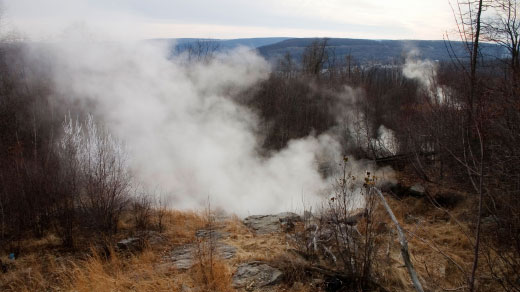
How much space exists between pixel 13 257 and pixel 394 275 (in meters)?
6.53

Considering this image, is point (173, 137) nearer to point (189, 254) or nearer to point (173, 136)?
point (173, 136)

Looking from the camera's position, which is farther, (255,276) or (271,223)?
(271,223)

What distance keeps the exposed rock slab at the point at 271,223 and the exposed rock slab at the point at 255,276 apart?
7.42 feet

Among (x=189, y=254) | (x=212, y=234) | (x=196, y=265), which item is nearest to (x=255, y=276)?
(x=196, y=265)

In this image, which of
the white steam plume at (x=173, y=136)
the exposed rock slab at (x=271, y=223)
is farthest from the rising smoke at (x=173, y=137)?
the exposed rock slab at (x=271, y=223)

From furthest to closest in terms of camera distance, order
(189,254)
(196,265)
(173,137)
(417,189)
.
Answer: (173,137)
(417,189)
(189,254)
(196,265)

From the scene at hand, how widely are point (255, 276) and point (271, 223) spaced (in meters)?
3.14

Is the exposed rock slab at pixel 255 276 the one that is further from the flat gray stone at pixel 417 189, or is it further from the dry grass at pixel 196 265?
the flat gray stone at pixel 417 189

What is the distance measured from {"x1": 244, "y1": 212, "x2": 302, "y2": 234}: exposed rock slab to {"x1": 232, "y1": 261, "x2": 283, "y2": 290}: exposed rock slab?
7.42 ft

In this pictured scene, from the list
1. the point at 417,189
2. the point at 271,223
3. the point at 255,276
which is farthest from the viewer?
the point at 417,189

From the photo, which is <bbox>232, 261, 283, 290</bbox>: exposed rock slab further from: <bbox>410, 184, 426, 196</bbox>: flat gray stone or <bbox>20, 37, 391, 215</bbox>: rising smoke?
<bbox>410, 184, 426, 196</bbox>: flat gray stone

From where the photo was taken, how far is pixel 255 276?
4.73 metres

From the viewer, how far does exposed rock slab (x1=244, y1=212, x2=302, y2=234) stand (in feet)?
24.2

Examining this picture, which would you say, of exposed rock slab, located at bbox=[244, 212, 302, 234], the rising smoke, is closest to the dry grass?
exposed rock slab, located at bbox=[244, 212, 302, 234]
